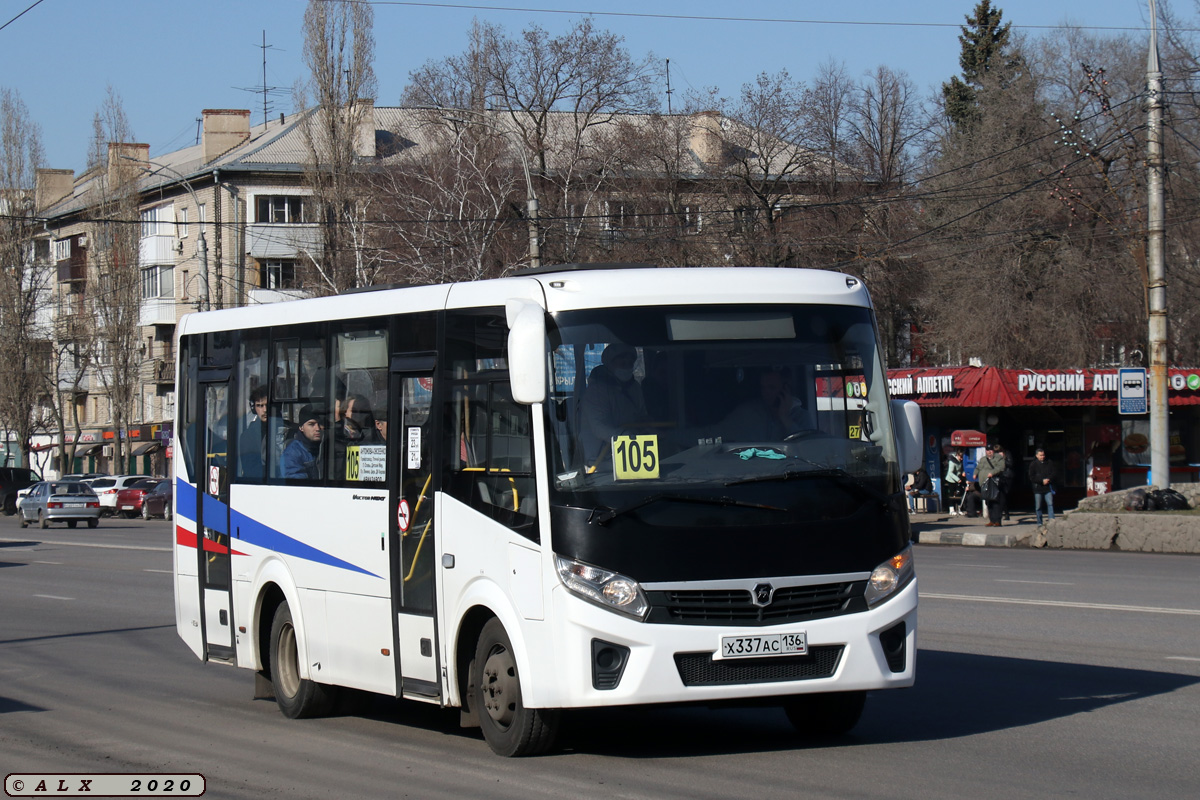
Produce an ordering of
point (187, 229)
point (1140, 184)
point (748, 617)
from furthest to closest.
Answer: point (187, 229) → point (1140, 184) → point (748, 617)

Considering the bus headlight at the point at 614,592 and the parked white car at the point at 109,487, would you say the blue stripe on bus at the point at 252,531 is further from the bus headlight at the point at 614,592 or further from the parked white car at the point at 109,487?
the parked white car at the point at 109,487

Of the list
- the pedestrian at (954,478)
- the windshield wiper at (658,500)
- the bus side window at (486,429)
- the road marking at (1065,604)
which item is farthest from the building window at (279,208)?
the windshield wiper at (658,500)

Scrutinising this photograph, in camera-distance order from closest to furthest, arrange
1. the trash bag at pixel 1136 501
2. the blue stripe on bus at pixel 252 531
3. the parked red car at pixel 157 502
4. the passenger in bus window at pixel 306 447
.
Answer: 1. the blue stripe on bus at pixel 252 531
2. the passenger in bus window at pixel 306 447
3. the trash bag at pixel 1136 501
4. the parked red car at pixel 157 502

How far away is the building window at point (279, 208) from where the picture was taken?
69625mm

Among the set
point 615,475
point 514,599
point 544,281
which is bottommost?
point 514,599

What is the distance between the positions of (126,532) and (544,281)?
118 feet

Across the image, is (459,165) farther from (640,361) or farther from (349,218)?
(640,361)

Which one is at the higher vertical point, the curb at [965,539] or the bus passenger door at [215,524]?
the bus passenger door at [215,524]

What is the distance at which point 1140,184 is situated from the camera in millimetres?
38500

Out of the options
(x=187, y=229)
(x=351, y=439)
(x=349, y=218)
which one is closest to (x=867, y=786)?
(x=351, y=439)

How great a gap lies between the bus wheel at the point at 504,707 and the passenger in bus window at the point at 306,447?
209 cm

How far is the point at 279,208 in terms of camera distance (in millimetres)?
69938

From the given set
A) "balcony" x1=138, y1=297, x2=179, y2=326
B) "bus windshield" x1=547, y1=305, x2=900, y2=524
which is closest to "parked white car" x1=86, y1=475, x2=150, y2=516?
"balcony" x1=138, y1=297, x2=179, y2=326

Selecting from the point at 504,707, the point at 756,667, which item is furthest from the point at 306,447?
the point at 756,667
